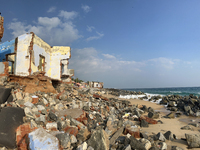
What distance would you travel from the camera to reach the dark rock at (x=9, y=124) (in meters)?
2.45

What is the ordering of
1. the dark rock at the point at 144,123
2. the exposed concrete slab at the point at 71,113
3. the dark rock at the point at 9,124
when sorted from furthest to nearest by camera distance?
the dark rock at the point at 144,123, the exposed concrete slab at the point at 71,113, the dark rock at the point at 9,124

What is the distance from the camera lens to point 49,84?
685 centimetres

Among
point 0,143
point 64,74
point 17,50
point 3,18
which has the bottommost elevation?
point 0,143

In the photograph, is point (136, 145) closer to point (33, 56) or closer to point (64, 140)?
point (64, 140)

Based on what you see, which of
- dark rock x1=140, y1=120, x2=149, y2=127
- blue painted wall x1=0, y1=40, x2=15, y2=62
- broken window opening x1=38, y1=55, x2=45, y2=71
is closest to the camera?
dark rock x1=140, y1=120, x2=149, y2=127

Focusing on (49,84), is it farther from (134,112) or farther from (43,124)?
(134,112)

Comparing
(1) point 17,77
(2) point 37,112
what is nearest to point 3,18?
(1) point 17,77

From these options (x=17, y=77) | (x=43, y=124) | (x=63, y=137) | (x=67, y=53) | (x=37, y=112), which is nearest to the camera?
(x=63, y=137)

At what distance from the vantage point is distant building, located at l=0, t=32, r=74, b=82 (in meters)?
8.51

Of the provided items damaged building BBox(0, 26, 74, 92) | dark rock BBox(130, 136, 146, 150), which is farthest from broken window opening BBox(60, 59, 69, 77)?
dark rock BBox(130, 136, 146, 150)

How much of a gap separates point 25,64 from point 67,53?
3924mm

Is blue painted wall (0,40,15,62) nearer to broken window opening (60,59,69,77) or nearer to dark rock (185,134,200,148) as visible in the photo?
broken window opening (60,59,69,77)

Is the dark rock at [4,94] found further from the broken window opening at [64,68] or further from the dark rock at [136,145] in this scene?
the broken window opening at [64,68]

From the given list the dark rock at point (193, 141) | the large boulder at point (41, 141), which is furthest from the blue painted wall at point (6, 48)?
the dark rock at point (193, 141)
